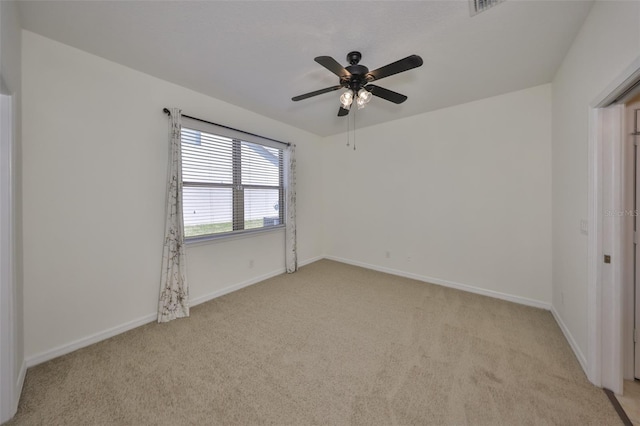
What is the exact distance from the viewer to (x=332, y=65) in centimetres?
166

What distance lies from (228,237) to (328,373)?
2106mm

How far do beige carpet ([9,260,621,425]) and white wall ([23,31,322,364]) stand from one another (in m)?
0.34

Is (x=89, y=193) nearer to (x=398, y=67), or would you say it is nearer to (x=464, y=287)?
(x=398, y=67)

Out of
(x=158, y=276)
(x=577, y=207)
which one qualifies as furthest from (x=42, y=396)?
(x=577, y=207)

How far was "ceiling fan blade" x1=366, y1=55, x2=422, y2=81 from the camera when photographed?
1.52 metres

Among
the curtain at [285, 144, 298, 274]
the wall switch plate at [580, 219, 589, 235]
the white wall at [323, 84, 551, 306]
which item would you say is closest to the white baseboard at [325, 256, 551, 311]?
the white wall at [323, 84, 551, 306]

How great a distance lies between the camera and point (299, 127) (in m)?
4.11

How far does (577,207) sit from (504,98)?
165 centimetres

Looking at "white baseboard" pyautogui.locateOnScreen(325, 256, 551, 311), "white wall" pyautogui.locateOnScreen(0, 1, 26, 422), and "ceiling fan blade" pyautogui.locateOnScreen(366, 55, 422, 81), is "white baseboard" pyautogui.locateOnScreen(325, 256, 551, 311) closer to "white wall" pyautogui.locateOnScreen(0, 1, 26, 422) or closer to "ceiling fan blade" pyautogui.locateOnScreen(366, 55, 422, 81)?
"ceiling fan blade" pyautogui.locateOnScreen(366, 55, 422, 81)

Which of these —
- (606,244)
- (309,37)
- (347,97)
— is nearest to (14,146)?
(309,37)

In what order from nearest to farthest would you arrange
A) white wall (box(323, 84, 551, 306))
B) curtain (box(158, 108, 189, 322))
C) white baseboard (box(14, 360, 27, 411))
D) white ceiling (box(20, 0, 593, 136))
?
white baseboard (box(14, 360, 27, 411)), white ceiling (box(20, 0, 593, 136)), curtain (box(158, 108, 189, 322)), white wall (box(323, 84, 551, 306))

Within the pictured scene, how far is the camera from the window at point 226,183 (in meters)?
2.77

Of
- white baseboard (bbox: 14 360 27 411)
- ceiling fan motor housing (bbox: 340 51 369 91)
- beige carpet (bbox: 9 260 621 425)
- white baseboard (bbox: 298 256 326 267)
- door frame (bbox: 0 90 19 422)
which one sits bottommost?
beige carpet (bbox: 9 260 621 425)

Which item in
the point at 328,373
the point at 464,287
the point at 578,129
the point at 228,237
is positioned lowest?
the point at 328,373
